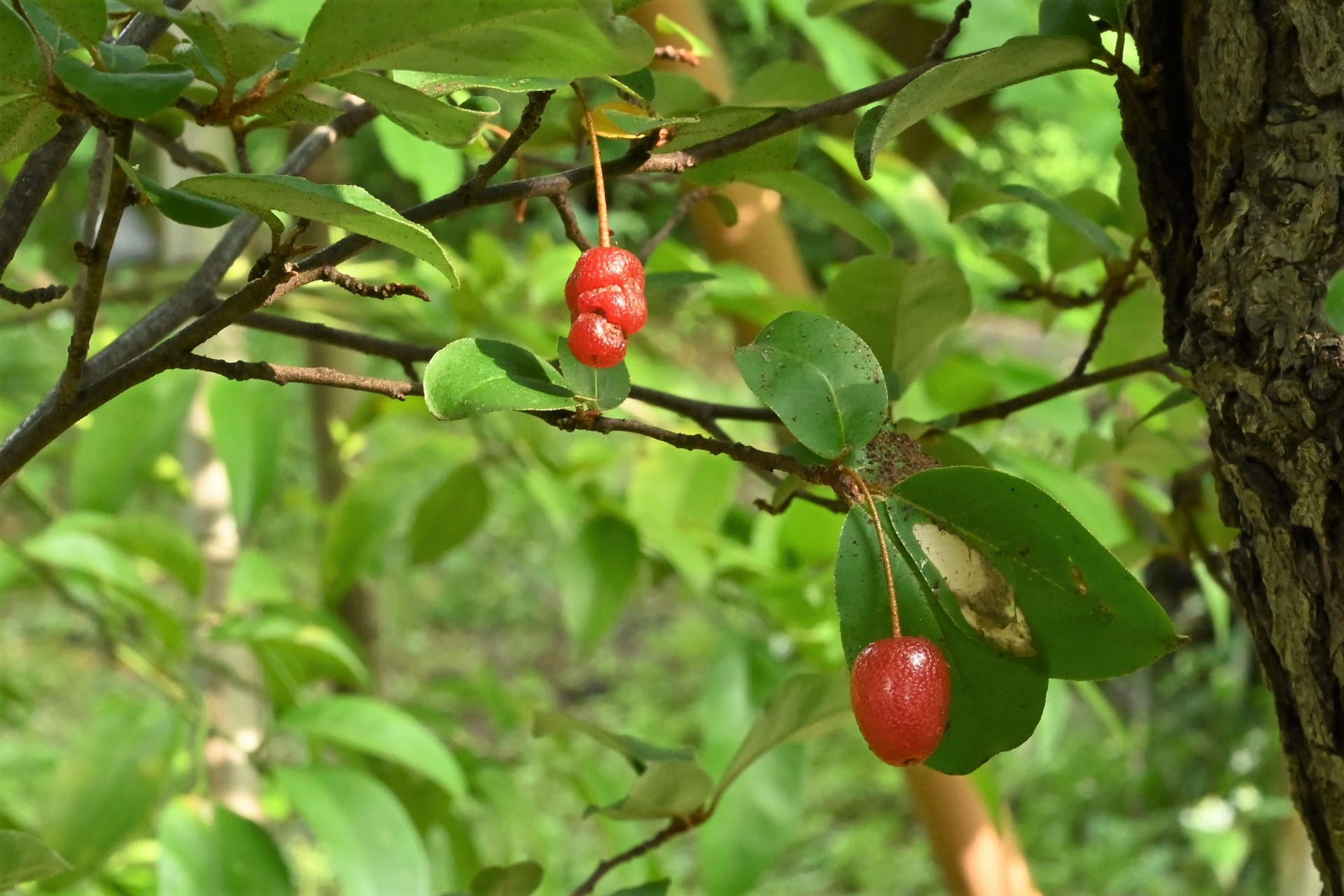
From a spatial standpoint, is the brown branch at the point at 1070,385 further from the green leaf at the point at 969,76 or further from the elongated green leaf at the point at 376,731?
the elongated green leaf at the point at 376,731

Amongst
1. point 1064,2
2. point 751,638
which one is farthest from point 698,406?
point 751,638

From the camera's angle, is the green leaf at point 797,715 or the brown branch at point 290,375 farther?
Answer: the green leaf at point 797,715

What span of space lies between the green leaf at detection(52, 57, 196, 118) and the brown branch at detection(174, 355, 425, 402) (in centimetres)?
7

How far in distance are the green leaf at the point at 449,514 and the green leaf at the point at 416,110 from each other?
603 millimetres

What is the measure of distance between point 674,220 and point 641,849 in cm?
22

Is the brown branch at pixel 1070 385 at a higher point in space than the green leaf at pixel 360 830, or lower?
higher

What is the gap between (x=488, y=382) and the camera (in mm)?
272

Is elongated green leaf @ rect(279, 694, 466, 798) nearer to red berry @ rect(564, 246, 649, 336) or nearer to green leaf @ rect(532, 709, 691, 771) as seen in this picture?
green leaf @ rect(532, 709, 691, 771)

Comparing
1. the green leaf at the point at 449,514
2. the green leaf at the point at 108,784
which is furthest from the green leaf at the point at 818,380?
the green leaf at the point at 449,514

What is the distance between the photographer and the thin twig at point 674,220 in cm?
45

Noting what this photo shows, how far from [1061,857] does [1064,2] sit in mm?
2122

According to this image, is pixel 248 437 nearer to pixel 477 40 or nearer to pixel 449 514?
pixel 449 514

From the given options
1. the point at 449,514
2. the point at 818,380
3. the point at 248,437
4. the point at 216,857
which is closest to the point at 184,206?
the point at 818,380

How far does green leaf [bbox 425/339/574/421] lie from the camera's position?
0.87 feet
